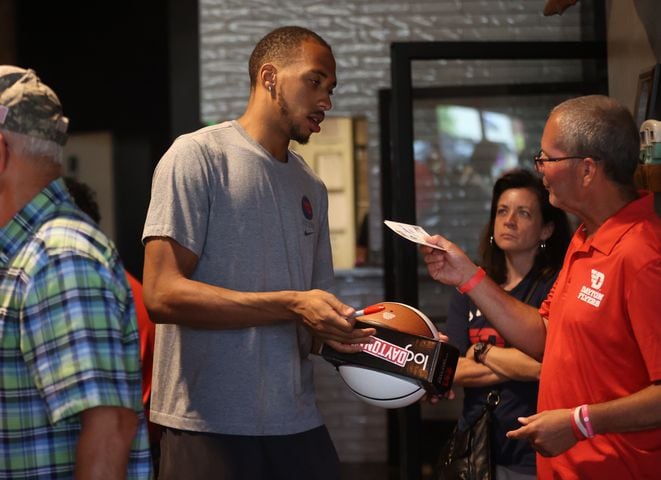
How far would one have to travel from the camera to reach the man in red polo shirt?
244 cm

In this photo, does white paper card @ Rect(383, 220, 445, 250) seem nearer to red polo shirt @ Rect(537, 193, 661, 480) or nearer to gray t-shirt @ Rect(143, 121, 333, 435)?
gray t-shirt @ Rect(143, 121, 333, 435)

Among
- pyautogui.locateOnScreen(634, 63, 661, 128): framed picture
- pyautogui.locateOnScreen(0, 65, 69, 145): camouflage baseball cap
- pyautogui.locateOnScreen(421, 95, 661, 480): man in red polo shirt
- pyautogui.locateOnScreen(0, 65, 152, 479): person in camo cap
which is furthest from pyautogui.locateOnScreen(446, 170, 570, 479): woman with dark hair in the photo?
pyautogui.locateOnScreen(0, 65, 69, 145): camouflage baseball cap

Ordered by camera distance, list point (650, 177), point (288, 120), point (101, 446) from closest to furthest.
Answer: point (101, 446) < point (288, 120) < point (650, 177)

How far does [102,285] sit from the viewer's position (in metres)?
1.88

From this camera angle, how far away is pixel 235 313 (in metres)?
2.56

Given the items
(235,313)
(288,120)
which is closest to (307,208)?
(288,120)

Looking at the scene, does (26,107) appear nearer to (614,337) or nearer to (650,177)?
(614,337)

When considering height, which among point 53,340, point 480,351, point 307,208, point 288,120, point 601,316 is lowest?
point 480,351

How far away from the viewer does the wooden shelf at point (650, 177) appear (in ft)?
9.84

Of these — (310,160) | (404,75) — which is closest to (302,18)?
(310,160)

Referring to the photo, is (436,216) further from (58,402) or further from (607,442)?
(58,402)

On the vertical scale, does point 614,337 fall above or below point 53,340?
below

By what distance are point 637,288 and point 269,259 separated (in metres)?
0.93

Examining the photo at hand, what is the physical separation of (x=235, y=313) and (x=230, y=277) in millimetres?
146
